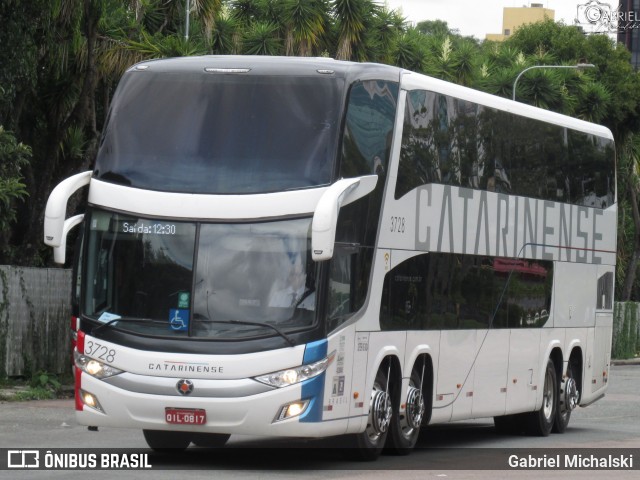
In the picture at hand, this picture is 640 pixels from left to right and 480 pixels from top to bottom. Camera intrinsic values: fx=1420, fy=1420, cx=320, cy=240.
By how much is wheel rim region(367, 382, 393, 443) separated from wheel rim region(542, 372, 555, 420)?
582 cm

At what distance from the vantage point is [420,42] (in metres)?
48.6

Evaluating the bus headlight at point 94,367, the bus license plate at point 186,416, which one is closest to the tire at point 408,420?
the bus license plate at point 186,416

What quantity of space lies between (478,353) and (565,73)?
34.5m

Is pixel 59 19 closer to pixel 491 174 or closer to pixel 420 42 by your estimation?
pixel 491 174

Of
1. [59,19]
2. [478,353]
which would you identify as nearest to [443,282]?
[478,353]

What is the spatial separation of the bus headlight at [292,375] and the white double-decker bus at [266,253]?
2 centimetres

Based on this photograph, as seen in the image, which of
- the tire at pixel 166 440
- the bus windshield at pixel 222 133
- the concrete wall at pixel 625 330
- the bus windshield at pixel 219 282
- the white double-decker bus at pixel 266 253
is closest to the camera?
the white double-decker bus at pixel 266 253

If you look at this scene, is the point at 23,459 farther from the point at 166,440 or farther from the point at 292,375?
the point at 292,375

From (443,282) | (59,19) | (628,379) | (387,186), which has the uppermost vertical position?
(59,19)

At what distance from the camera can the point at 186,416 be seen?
12.9 m

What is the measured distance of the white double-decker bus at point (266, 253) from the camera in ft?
42.6

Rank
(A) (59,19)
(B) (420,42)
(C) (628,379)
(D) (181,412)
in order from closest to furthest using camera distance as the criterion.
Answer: (D) (181,412) → (A) (59,19) → (C) (628,379) → (B) (420,42)

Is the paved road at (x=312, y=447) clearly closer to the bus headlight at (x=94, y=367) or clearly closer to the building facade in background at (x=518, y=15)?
the bus headlight at (x=94, y=367)

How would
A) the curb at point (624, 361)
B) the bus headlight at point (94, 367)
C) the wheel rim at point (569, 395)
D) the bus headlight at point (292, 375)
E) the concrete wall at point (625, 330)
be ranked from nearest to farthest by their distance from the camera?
the bus headlight at point (292, 375), the bus headlight at point (94, 367), the wheel rim at point (569, 395), the curb at point (624, 361), the concrete wall at point (625, 330)
